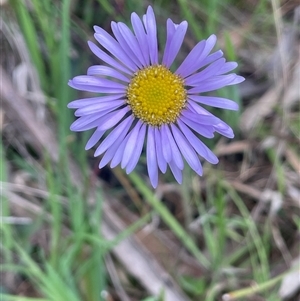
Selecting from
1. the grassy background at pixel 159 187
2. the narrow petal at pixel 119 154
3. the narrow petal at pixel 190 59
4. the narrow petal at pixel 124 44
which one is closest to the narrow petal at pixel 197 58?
the narrow petal at pixel 190 59

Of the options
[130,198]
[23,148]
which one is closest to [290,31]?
[130,198]

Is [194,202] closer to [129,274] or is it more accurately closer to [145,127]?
[129,274]

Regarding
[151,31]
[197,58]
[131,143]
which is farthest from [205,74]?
[131,143]

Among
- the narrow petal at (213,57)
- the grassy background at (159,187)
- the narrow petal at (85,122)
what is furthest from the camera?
the grassy background at (159,187)

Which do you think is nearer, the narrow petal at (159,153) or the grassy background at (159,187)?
the narrow petal at (159,153)

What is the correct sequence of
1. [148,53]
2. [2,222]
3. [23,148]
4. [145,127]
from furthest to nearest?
[23,148], [2,222], [145,127], [148,53]

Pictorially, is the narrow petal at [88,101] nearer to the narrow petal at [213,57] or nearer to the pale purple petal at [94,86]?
the pale purple petal at [94,86]
